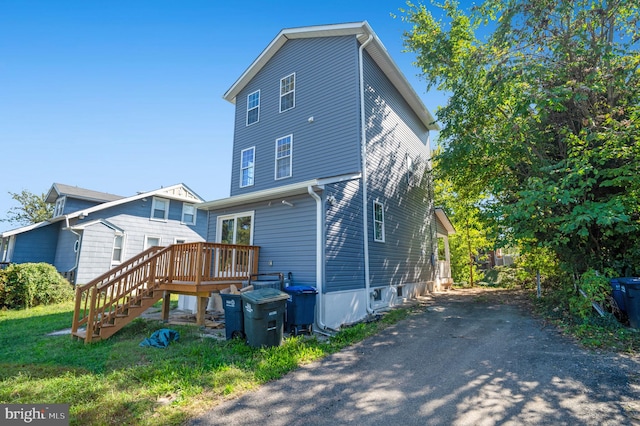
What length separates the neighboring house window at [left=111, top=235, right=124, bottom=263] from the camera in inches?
642

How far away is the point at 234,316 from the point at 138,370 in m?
1.95

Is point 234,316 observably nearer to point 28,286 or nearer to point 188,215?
point 28,286

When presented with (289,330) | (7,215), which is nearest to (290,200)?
(289,330)

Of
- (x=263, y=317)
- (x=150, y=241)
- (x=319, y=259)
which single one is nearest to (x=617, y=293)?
(x=319, y=259)

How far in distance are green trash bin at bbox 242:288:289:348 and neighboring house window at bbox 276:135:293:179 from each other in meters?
5.68

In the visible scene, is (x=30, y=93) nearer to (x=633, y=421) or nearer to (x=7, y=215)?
(x=633, y=421)

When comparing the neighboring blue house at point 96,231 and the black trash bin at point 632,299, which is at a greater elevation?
the neighboring blue house at point 96,231

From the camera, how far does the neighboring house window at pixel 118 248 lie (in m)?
16.3

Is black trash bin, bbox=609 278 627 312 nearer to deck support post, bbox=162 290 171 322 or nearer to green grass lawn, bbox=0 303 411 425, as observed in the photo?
green grass lawn, bbox=0 303 411 425

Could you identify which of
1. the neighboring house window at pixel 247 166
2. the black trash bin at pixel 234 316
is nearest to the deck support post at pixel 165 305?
the black trash bin at pixel 234 316

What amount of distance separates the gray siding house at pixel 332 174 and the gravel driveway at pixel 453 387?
8.51ft

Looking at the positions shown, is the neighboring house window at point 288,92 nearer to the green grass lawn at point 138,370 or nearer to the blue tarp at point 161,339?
the green grass lawn at point 138,370

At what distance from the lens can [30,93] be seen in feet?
37.1

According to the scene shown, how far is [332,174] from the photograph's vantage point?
376 inches
